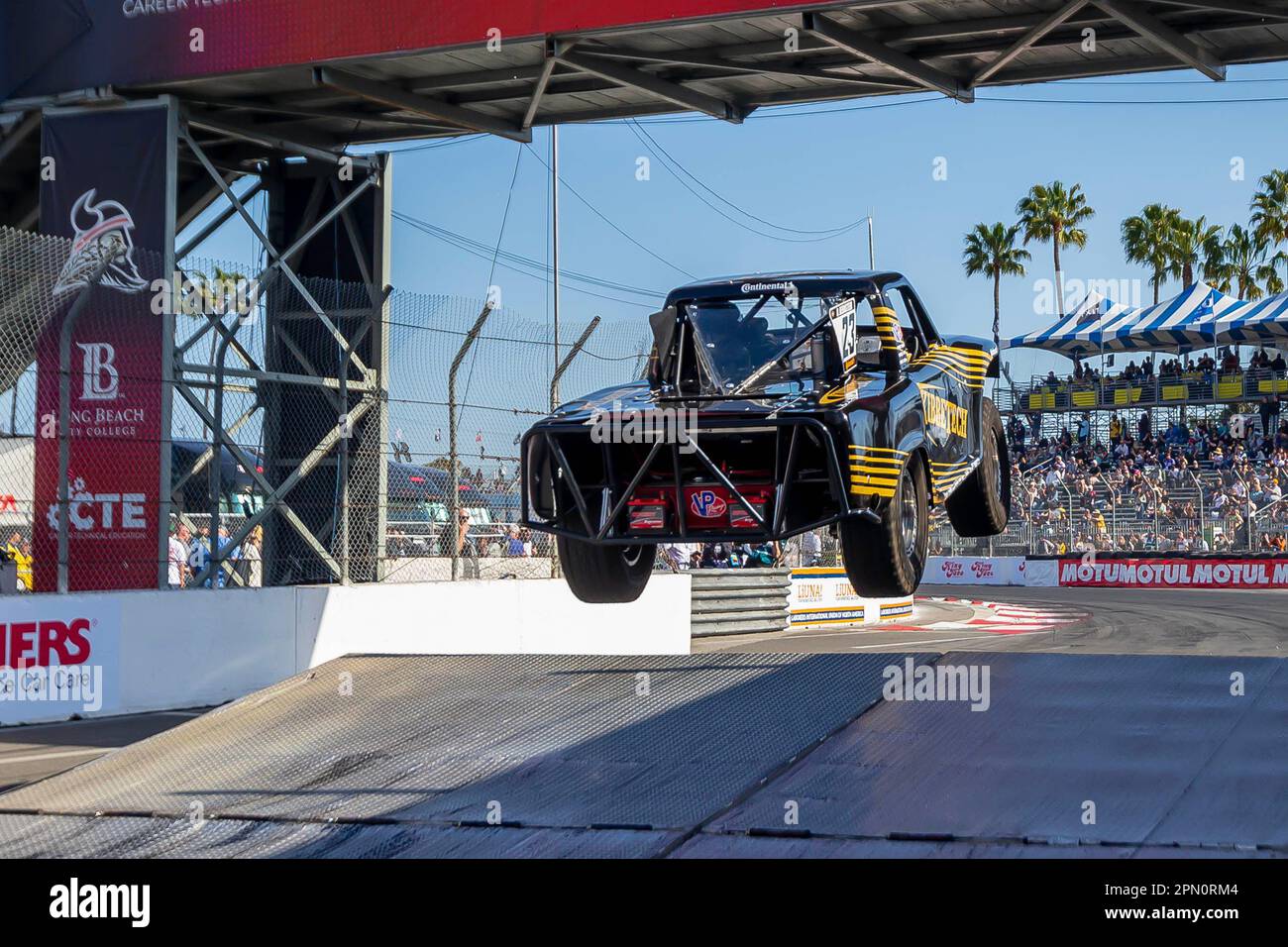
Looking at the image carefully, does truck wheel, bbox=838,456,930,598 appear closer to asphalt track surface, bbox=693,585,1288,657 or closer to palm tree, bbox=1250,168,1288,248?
asphalt track surface, bbox=693,585,1288,657

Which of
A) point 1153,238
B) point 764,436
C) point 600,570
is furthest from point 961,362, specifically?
point 1153,238

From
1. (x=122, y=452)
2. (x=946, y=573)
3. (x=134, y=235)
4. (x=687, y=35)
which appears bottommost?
(x=946, y=573)

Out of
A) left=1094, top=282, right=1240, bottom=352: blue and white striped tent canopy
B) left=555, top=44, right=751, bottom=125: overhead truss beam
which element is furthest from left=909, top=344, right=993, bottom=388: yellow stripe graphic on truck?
left=1094, top=282, right=1240, bottom=352: blue and white striped tent canopy

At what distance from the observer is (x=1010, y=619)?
76.2 feet

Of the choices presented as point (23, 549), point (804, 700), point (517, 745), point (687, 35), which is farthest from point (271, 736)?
point (23, 549)

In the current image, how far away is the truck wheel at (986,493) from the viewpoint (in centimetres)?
836

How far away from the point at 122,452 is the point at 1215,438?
28240 millimetres

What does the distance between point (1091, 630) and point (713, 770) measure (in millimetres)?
15277

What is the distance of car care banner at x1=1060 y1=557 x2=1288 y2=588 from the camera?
98.2 feet

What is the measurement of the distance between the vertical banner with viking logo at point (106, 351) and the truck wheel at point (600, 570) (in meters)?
6.33

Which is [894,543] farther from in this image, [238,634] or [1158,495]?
[1158,495]

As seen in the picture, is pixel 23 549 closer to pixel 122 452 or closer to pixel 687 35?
pixel 122 452

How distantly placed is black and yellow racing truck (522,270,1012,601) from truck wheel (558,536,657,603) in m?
0.02
